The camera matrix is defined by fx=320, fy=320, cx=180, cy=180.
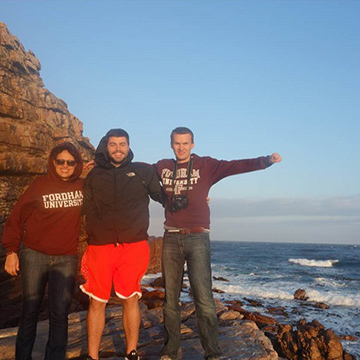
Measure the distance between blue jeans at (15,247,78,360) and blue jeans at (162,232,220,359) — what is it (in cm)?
139

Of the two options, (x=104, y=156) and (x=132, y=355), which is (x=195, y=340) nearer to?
(x=132, y=355)

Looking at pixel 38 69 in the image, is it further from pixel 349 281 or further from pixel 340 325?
pixel 349 281

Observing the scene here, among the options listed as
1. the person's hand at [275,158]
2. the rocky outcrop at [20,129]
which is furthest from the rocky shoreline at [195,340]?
the rocky outcrop at [20,129]

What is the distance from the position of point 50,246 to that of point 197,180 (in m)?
2.31

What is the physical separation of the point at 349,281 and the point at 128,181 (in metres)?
33.6

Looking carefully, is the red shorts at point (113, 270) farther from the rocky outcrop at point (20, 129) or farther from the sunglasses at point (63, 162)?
the rocky outcrop at point (20, 129)

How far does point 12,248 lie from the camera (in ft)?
14.6

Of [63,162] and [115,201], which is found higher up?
[63,162]

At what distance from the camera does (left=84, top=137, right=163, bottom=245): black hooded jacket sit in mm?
4434

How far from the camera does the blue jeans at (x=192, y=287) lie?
14.9 ft

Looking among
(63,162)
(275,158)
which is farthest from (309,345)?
(63,162)

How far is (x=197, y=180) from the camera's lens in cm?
498

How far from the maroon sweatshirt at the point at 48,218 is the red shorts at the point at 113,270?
0.40 m

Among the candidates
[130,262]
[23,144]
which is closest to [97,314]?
[130,262]
